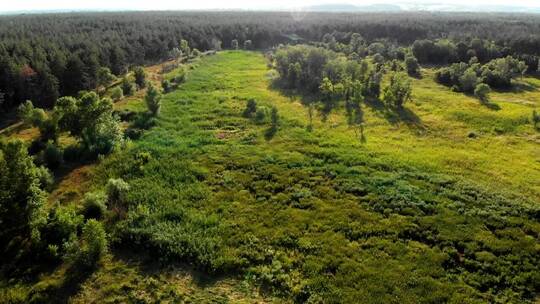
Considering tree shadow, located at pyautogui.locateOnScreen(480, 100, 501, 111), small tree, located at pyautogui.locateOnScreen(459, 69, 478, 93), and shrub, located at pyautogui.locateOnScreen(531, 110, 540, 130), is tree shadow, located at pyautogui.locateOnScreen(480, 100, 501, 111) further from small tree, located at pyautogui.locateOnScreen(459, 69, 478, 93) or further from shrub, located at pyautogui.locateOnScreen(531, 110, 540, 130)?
small tree, located at pyautogui.locateOnScreen(459, 69, 478, 93)

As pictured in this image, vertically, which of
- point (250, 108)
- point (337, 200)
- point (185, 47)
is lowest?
point (337, 200)

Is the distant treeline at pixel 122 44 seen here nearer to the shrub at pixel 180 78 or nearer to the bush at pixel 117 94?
the bush at pixel 117 94

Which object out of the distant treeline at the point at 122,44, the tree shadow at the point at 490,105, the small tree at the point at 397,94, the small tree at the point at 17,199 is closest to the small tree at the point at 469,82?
the tree shadow at the point at 490,105

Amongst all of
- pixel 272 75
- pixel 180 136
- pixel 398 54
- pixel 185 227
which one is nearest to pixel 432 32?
pixel 398 54

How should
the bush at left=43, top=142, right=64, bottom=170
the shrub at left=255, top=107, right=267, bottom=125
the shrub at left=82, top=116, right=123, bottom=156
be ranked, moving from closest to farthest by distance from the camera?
1. the bush at left=43, top=142, right=64, bottom=170
2. the shrub at left=82, top=116, right=123, bottom=156
3. the shrub at left=255, top=107, right=267, bottom=125

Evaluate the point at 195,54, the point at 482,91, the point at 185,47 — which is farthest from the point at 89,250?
the point at 195,54

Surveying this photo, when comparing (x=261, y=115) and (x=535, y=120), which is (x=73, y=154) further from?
(x=535, y=120)

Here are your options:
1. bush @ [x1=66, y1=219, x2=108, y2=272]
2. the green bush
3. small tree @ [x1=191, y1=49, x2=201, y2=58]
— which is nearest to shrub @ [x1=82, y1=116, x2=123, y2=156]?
the green bush
